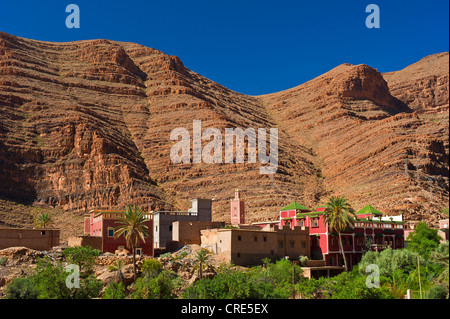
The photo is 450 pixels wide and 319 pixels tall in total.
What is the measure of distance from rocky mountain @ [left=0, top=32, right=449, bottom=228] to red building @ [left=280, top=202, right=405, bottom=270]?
27.1 meters

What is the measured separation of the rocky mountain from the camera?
383 ft

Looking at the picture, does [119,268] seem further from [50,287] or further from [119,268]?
[50,287]

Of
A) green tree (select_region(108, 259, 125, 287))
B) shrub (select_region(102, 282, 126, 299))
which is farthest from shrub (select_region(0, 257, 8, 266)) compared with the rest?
shrub (select_region(102, 282, 126, 299))

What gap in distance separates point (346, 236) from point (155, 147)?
8169 centimetres

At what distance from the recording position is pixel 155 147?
142625 mm

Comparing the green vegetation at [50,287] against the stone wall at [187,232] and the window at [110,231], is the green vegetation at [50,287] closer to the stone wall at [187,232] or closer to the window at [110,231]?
the window at [110,231]

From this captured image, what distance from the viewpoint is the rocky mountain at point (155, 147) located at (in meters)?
117

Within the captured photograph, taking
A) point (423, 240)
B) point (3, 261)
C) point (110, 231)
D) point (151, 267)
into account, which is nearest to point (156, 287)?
point (151, 267)

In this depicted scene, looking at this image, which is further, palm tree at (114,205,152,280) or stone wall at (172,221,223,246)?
stone wall at (172,221,223,246)

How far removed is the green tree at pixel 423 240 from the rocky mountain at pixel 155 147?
26217 millimetres

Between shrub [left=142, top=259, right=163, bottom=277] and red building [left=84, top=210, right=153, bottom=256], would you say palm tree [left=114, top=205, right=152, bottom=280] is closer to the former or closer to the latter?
red building [left=84, top=210, right=153, bottom=256]

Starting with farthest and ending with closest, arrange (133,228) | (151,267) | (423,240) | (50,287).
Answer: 1. (423,240)
2. (133,228)
3. (151,267)
4. (50,287)

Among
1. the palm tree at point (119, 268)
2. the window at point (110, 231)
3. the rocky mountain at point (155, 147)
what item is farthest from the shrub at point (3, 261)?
the rocky mountain at point (155, 147)
